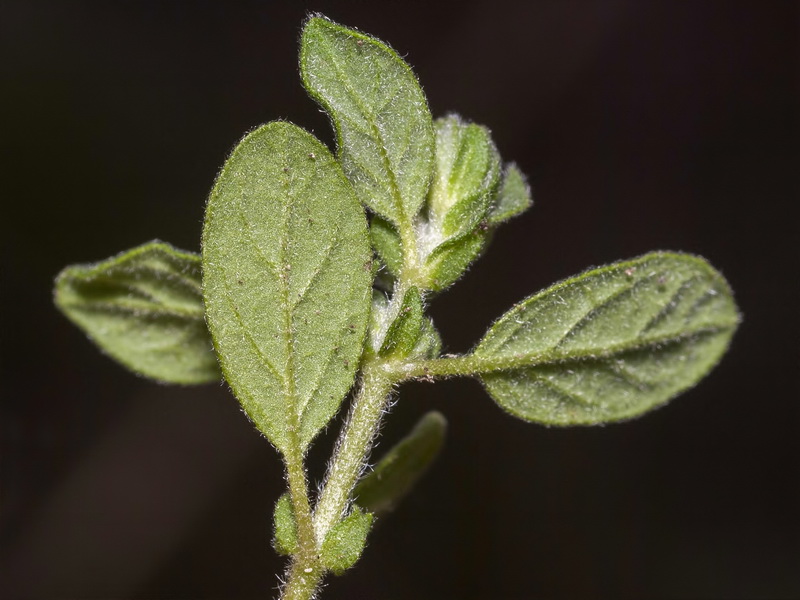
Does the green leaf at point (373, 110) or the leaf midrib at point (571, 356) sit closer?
the green leaf at point (373, 110)

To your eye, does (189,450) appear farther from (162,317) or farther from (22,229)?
(162,317)

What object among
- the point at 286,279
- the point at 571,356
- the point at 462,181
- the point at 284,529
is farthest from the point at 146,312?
the point at 571,356

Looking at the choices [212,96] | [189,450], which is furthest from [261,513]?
[212,96]

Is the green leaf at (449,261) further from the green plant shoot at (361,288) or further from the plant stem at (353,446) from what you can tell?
the plant stem at (353,446)

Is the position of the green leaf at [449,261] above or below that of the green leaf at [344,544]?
above

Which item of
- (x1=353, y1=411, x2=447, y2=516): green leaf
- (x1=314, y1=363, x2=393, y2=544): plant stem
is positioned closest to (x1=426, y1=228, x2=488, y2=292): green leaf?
(x1=314, y1=363, x2=393, y2=544): plant stem

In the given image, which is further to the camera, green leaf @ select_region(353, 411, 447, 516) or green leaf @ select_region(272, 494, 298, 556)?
green leaf @ select_region(353, 411, 447, 516)

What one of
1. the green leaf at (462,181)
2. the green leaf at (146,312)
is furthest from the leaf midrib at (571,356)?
the green leaf at (146,312)

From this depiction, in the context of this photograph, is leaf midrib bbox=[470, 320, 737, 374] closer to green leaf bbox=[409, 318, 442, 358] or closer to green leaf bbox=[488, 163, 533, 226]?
green leaf bbox=[409, 318, 442, 358]
